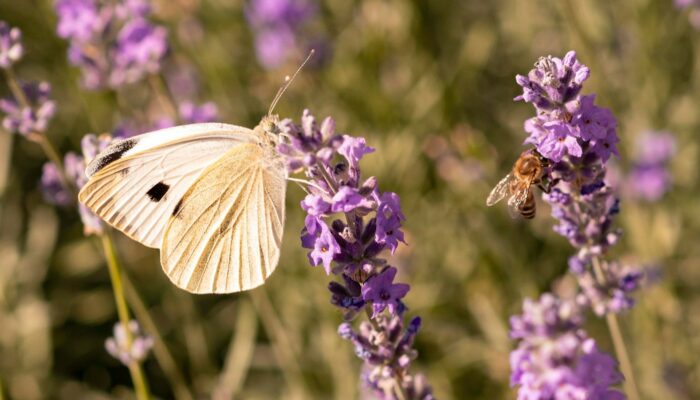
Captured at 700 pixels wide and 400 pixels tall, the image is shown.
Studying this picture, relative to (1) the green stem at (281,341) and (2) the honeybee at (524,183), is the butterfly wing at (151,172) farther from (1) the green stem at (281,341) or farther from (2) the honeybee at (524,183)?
(2) the honeybee at (524,183)

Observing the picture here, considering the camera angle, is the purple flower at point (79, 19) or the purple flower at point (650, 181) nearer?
the purple flower at point (79, 19)

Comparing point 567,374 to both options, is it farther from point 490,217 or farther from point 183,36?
point 183,36

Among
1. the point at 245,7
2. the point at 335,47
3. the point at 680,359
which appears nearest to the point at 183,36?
the point at 245,7

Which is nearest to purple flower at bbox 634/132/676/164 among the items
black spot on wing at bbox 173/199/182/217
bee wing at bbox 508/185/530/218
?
bee wing at bbox 508/185/530/218

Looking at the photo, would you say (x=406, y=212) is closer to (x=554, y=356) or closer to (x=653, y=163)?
(x=653, y=163)

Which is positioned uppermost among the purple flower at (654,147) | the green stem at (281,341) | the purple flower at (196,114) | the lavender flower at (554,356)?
the purple flower at (654,147)

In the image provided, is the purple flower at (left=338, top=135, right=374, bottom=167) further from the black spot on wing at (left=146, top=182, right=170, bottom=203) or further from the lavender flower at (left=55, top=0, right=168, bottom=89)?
the lavender flower at (left=55, top=0, right=168, bottom=89)

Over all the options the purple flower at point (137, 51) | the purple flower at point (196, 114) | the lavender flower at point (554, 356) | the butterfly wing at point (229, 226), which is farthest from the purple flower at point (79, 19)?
the lavender flower at point (554, 356)

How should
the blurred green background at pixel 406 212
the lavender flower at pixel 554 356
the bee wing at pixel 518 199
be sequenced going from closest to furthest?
1. the lavender flower at pixel 554 356
2. the bee wing at pixel 518 199
3. the blurred green background at pixel 406 212

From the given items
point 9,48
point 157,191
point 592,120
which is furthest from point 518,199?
point 9,48
